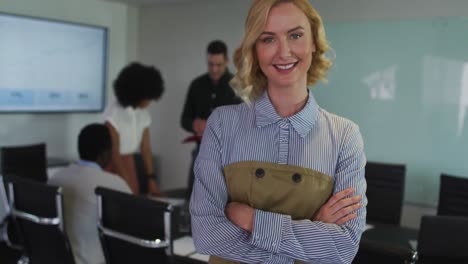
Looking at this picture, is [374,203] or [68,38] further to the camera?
[68,38]

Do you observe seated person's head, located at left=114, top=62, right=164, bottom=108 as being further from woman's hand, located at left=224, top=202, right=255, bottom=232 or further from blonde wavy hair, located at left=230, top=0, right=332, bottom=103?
woman's hand, located at left=224, top=202, right=255, bottom=232

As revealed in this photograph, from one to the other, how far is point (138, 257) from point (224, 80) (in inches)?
84.3

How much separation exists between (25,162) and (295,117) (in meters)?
3.41

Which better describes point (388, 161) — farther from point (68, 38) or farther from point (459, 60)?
point (68, 38)

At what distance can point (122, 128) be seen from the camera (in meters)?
3.54

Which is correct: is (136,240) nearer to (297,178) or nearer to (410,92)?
(297,178)

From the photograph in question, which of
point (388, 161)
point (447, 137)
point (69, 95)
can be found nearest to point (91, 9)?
point (69, 95)

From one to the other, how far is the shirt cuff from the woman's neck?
11.6 inches

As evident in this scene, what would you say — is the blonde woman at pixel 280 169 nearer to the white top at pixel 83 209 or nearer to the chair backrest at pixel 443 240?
the chair backrest at pixel 443 240

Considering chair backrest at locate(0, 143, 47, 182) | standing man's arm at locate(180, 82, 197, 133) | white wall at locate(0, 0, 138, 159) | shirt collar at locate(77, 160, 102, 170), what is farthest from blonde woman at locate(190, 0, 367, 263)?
white wall at locate(0, 0, 138, 159)

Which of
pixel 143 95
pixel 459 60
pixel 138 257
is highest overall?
pixel 459 60

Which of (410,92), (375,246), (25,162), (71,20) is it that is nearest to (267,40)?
(375,246)

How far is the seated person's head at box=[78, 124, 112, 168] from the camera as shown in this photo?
8.45 ft

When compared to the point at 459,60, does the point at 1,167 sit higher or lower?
lower
